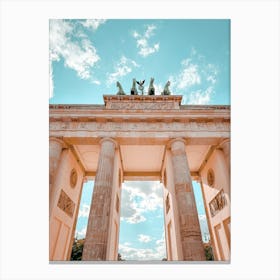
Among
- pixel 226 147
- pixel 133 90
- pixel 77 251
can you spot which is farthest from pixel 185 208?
pixel 77 251

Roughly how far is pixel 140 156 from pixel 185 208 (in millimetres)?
6079

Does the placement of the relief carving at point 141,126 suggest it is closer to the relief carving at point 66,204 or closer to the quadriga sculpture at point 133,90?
the quadriga sculpture at point 133,90

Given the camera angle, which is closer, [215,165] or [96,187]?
[96,187]

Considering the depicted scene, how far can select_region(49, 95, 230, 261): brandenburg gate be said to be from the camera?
31.2ft

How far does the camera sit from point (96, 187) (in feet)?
30.9

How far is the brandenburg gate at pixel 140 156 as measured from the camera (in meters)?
9.51

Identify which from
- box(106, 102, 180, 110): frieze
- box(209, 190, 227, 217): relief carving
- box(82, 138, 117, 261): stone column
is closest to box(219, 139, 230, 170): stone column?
box(209, 190, 227, 217): relief carving

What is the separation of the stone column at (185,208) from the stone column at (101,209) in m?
3.56

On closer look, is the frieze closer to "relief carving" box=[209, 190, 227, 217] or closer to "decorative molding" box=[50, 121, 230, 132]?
"decorative molding" box=[50, 121, 230, 132]

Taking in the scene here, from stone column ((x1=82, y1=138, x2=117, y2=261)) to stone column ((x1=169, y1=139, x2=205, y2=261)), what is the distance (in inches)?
140

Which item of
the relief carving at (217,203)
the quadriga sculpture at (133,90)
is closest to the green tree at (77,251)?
the relief carving at (217,203)
